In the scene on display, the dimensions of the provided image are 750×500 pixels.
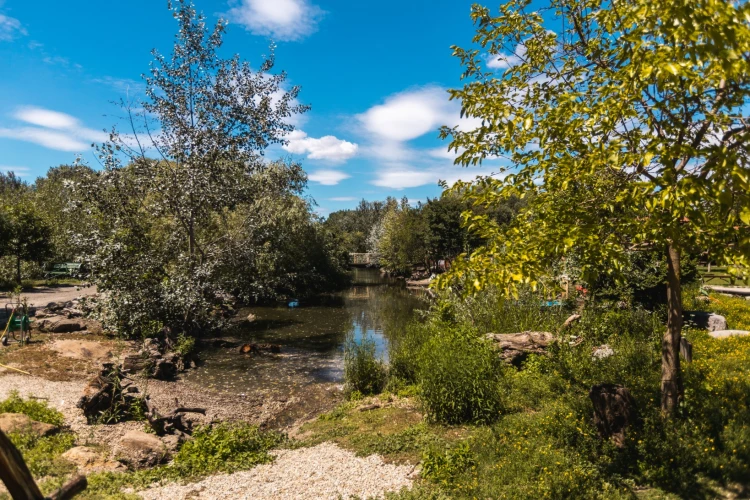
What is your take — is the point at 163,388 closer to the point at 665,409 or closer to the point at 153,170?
the point at 153,170

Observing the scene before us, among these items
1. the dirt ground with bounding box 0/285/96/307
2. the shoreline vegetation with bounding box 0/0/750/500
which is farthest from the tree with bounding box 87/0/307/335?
the dirt ground with bounding box 0/285/96/307

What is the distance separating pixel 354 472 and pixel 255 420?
438 cm

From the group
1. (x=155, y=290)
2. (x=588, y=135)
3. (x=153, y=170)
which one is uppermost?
(x=153, y=170)

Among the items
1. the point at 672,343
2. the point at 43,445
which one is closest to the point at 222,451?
the point at 43,445

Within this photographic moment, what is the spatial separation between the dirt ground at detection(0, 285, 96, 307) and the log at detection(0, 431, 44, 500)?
22.1 m

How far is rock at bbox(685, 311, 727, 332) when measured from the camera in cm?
1155

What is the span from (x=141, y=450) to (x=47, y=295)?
2355 centimetres

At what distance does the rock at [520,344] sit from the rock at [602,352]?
954 mm

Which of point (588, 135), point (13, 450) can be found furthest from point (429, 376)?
point (13, 450)

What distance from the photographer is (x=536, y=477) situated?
17.7ft

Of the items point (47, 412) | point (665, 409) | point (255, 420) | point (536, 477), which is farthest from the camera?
point (255, 420)

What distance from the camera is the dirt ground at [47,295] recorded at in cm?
2222

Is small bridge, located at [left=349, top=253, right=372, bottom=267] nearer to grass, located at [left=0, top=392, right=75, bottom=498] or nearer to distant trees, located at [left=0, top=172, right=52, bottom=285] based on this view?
distant trees, located at [left=0, top=172, right=52, bottom=285]

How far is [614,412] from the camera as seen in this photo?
5.86 meters
